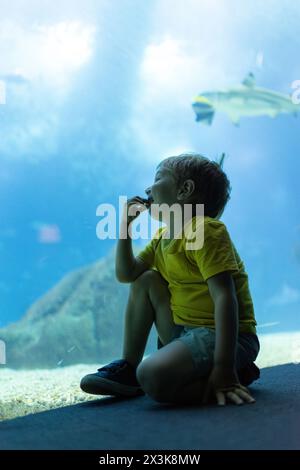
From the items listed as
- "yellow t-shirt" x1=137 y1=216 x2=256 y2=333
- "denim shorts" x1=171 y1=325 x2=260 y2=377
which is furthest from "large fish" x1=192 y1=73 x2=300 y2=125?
"denim shorts" x1=171 y1=325 x2=260 y2=377

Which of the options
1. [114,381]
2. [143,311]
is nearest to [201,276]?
[143,311]

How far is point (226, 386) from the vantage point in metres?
0.99

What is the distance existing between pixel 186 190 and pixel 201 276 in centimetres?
24

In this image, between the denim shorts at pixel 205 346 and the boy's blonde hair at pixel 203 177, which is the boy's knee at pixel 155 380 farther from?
the boy's blonde hair at pixel 203 177

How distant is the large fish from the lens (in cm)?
380

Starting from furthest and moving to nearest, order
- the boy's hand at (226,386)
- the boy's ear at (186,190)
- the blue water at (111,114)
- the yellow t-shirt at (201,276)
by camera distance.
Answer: the blue water at (111,114), the boy's ear at (186,190), the yellow t-shirt at (201,276), the boy's hand at (226,386)

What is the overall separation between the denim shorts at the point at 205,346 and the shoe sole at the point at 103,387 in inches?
7.3

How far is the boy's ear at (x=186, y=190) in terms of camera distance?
123 cm

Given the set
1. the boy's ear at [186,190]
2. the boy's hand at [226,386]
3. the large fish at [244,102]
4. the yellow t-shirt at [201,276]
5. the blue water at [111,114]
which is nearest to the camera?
the boy's hand at [226,386]

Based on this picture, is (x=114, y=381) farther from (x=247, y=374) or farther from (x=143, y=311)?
(x=247, y=374)

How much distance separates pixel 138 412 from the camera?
0.97 m

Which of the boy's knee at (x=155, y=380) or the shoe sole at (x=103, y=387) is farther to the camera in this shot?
the shoe sole at (x=103, y=387)

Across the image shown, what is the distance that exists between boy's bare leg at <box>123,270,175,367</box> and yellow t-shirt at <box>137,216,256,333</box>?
29mm

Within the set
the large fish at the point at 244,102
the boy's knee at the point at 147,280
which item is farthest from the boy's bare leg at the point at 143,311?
the large fish at the point at 244,102
